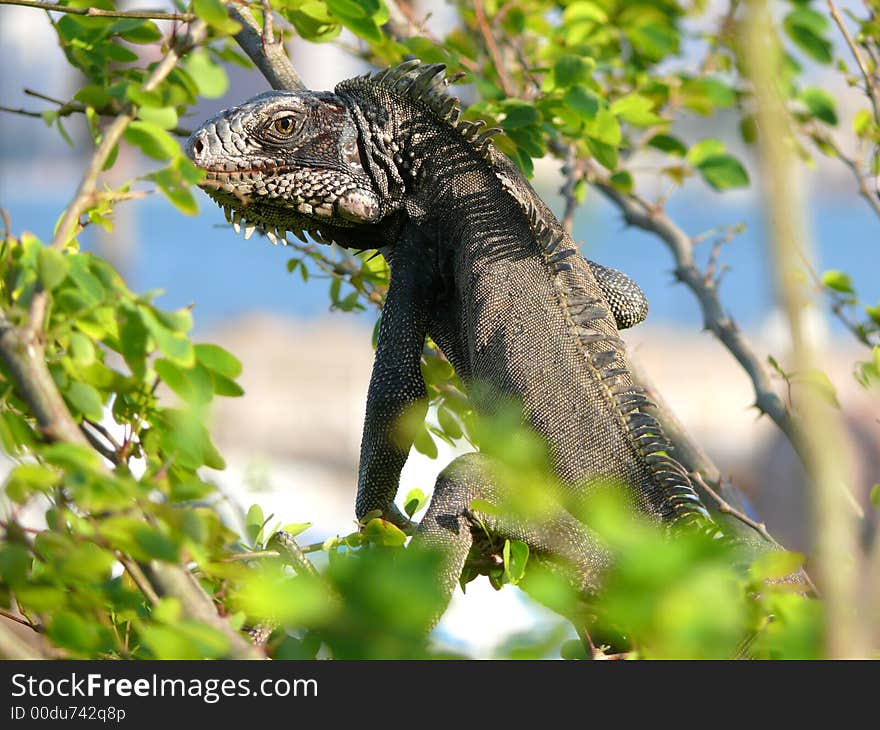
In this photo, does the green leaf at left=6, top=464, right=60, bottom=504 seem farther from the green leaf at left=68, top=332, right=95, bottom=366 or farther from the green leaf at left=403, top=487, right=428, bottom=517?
the green leaf at left=403, top=487, right=428, bottom=517

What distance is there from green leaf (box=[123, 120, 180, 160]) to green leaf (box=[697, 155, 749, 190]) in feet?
8.24

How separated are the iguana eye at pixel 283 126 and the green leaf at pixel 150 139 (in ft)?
5.04

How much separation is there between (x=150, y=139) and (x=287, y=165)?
156 cm

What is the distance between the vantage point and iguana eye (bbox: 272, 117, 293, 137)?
3.52 meters

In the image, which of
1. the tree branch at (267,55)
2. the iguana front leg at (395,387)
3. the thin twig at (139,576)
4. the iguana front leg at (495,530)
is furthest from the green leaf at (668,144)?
the thin twig at (139,576)

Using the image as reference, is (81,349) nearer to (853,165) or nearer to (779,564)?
(779,564)

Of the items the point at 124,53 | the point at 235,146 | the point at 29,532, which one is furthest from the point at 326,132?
the point at 29,532

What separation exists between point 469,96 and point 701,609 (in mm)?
4787

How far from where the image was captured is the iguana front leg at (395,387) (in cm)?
351

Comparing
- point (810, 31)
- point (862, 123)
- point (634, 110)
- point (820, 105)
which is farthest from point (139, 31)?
point (862, 123)

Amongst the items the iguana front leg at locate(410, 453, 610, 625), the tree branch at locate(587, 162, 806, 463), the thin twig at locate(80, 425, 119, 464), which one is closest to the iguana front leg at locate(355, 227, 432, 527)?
the iguana front leg at locate(410, 453, 610, 625)

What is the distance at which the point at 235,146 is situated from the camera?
11.2 ft

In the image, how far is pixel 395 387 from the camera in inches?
138
